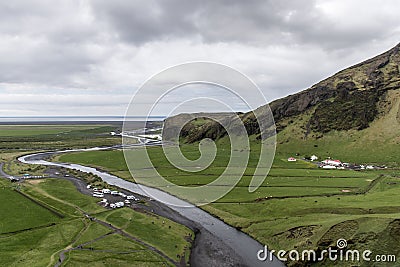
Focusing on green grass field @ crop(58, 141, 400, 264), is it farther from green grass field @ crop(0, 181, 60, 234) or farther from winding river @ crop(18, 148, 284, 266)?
→ green grass field @ crop(0, 181, 60, 234)

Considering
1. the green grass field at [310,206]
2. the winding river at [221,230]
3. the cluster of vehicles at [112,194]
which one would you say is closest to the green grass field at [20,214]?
the cluster of vehicles at [112,194]

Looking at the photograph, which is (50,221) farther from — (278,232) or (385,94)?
(385,94)

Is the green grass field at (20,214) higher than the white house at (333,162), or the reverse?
the white house at (333,162)

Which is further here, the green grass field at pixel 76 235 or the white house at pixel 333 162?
the white house at pixel 333 162

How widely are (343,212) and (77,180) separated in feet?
295

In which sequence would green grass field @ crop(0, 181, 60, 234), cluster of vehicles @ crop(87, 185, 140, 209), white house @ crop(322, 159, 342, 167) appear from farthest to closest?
white house @ crop(322, 159, 342, 167), cluster of vehicles @ crop(87, 185, 140, 209), green grass field @ crop(0, 181, 60, 234)

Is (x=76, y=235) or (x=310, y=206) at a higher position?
(x=310, y=206)

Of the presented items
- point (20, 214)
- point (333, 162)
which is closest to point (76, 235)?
point (20, 214)

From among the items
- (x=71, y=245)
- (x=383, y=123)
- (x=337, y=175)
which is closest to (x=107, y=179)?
(x=71, y=245)

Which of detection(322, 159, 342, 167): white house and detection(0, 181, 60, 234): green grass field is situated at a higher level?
detection(322, 159, 342, 167): white house

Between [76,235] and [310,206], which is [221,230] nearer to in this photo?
[310,206]

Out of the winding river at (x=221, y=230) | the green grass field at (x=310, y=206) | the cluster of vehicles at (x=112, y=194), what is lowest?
the winding river at (x=221, y=230)

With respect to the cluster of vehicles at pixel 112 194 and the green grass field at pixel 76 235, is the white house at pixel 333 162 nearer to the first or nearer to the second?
the cluster of vehicles at pixel 112 194

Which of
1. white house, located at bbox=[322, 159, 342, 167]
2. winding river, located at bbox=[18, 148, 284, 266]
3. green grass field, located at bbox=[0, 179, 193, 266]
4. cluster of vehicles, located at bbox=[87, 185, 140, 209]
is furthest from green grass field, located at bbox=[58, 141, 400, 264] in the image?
white house, located at bbox=[322, 159, 342, 167]
